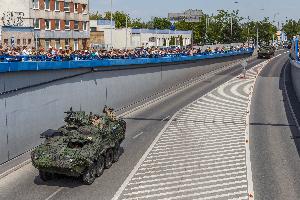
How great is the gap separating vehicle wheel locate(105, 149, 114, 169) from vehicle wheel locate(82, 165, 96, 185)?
156 cm

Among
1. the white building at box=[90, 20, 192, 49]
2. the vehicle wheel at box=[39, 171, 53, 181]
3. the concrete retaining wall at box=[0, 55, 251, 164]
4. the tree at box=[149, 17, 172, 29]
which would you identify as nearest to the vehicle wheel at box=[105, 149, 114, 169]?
the vehicle wheel at box=[39, 171, 53, 181]

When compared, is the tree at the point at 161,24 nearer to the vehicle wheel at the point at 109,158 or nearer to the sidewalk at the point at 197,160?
the sidewalk at the point at 197,160

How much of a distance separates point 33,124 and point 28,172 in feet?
13.6

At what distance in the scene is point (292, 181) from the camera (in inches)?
696

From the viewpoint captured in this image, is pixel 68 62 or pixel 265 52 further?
pixel 265 52

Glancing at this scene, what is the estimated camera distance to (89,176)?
1722 cm

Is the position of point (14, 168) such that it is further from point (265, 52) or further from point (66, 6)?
point (265, 52)

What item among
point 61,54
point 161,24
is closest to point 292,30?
→ point 161,24

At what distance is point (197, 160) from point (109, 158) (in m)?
4.54

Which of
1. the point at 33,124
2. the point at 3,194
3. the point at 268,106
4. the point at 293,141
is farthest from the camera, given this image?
the point at 268,106

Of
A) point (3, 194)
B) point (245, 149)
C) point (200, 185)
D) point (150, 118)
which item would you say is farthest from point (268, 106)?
point (3, 194)

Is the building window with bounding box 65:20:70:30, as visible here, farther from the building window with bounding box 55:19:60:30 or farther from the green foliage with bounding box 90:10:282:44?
the green foliage with bounding box 90:10:282:44

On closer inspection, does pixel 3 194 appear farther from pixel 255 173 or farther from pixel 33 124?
pixel 255 173

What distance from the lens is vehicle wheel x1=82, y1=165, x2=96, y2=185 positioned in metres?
17.0
